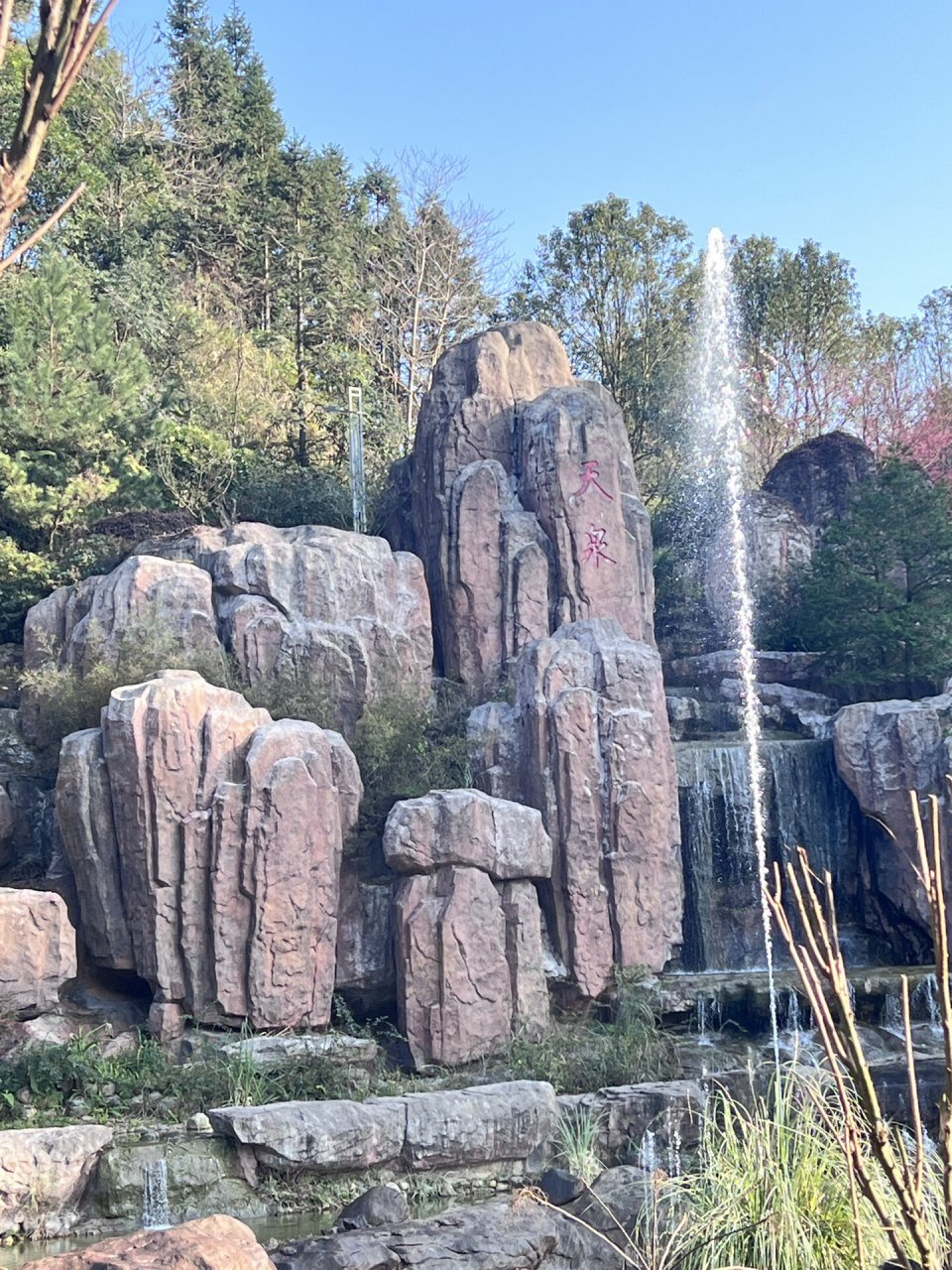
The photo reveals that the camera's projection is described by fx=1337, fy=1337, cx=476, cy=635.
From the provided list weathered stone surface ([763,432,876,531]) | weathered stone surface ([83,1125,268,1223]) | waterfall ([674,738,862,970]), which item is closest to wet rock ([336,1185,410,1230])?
weathered stone surface ([83,1125,268,1223])

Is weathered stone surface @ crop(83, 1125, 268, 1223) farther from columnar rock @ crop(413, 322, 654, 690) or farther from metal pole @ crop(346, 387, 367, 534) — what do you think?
metal pole @ crop(346, 387, 367, 534)

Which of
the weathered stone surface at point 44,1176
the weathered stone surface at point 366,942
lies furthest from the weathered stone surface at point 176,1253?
the weathered stone surface at point 366,942

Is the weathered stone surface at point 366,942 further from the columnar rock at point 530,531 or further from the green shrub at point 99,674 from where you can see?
the columnar rock at point 530,531

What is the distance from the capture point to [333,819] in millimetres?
11266

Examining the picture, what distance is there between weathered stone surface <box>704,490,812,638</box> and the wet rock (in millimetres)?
12356

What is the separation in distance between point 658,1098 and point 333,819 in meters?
3.48

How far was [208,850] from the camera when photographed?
36.1 ft

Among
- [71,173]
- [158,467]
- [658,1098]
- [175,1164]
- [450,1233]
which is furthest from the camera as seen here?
[71,173]

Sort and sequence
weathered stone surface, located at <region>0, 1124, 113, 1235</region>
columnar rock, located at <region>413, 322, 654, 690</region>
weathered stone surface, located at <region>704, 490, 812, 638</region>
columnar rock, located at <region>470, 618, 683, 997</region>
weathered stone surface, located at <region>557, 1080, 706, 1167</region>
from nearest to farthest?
weathered stone surface, located at <region>0, 1124, 113, 1235</region>, weathered stone surface, located at <region>557, 1080, 706, 1167</region>, columnar rock, located at <region>470, 618, 683, 997</region>, columnar rock, located at <region>413, 322, 654, 690</region>, weathered stone surface, located at <region>704, 490, 812, 638</region>

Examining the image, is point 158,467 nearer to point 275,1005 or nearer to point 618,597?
point 618,597

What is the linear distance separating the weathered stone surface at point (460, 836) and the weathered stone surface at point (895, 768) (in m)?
3.82

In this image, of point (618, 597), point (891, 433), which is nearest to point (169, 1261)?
point (618, 597)

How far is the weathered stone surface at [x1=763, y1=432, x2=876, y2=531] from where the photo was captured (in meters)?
20.8

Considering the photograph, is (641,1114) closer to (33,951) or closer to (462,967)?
(462,967)
